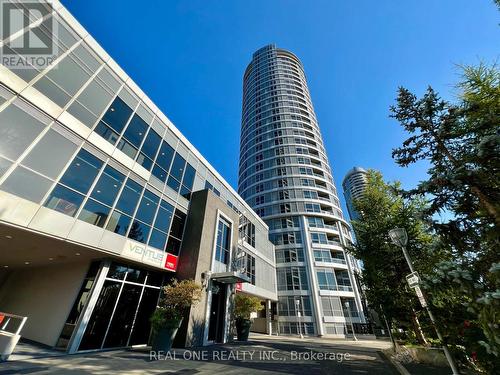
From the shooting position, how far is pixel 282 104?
53.7m

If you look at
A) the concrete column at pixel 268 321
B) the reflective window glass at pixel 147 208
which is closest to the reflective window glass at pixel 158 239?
the reflective window glass at pixel 147 208

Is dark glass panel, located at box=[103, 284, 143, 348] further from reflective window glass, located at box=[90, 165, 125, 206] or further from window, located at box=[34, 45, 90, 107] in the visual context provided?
window, located at box=[34, 45, 90, 107]

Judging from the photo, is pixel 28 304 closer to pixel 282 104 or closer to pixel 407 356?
pixel 407 356

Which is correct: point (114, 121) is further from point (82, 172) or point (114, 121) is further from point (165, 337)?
point (165, 337)

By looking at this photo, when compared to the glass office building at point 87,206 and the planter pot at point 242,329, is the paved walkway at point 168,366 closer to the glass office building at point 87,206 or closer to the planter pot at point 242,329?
the glass office building at point 87,206

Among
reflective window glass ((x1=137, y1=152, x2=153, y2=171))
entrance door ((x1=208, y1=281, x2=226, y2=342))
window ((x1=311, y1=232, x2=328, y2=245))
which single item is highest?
Answer: window ((x1=311, y1=232, x2=328, y2=245))

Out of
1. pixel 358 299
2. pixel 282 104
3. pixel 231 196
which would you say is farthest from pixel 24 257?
pixel 282 104

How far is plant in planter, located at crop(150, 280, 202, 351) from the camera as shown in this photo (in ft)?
32.4

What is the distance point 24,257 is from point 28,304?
269cm

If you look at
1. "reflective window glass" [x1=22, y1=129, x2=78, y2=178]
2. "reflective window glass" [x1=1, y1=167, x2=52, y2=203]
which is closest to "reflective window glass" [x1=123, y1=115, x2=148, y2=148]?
"reflective window glass" [x1=22, y1=129, x2=78, y2=178]

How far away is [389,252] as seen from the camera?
1240cm

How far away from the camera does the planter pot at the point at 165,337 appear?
385 inches

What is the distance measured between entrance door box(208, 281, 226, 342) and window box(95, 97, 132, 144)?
35.8 ft

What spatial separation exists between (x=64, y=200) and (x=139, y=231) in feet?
13.1
